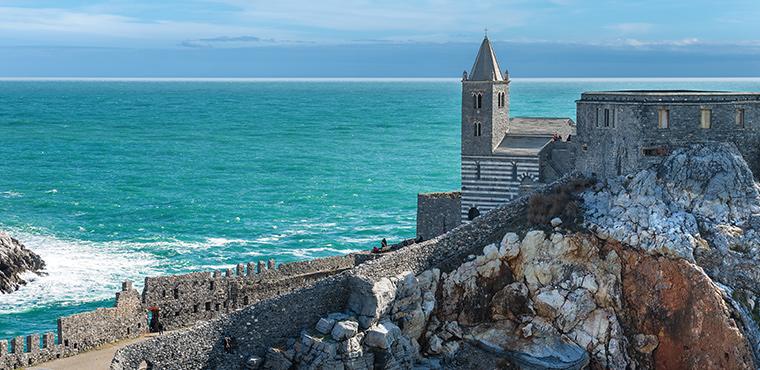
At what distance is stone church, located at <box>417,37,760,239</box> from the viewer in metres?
47.0

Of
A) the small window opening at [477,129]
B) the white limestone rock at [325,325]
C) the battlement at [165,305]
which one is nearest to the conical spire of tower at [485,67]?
the small window opening at [477,129]

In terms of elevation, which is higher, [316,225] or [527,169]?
[527,169]

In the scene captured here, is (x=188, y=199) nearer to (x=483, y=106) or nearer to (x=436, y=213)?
(x=436, y=213)

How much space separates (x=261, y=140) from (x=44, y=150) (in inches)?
1365

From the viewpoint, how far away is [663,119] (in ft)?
154

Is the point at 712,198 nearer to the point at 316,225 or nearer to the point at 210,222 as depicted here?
the point at 316,225

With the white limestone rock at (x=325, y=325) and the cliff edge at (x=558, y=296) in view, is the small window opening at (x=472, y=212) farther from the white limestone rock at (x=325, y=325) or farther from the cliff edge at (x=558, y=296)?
the white limestone rock at (x=325, y=325)

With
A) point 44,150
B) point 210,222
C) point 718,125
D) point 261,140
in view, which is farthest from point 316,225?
point 261,140

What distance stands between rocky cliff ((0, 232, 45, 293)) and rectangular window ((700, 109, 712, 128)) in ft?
125

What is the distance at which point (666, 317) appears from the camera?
42.6 meters

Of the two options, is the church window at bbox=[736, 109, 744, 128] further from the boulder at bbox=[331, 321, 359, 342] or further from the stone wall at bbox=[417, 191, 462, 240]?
the boulder at bbox=[331, 321, 359, 342]

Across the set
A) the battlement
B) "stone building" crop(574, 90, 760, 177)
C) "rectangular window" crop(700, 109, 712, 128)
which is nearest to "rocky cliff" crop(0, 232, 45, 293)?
the battlement

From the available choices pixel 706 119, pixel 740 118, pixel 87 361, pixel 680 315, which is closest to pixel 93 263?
pixel 87 361

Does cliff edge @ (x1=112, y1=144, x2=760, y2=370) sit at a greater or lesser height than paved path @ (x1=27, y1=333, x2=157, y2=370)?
greater
